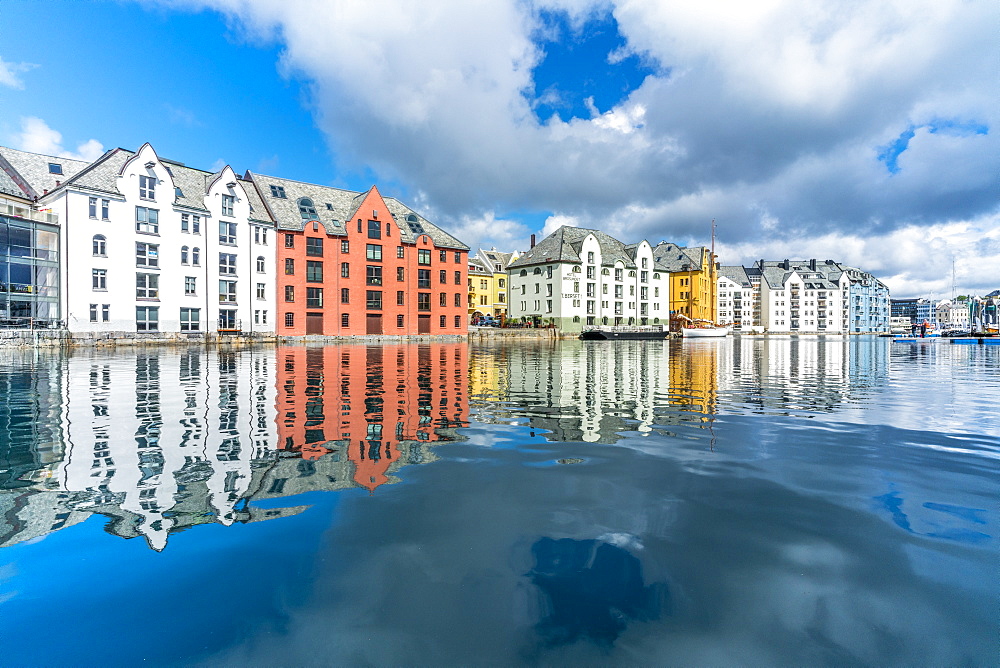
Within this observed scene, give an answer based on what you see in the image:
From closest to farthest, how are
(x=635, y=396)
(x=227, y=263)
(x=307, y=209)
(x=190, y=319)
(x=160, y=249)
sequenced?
1. (x=635, y=396)
2. (x=160, y=249)
3. (x=190, y=319)
4. (x=227, y=263)
5. (x=307, y=209)

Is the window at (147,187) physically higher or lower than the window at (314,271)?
higher

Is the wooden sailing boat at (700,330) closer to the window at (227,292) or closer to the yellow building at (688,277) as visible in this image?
the yellow building at (688,277)

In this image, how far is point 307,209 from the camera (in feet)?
196

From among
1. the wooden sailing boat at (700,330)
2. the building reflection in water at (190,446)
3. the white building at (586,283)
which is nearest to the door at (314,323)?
the white building at (586,283)

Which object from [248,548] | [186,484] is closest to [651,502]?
[248,548]

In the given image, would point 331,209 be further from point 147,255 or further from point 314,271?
point 147,255

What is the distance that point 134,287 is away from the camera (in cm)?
4634

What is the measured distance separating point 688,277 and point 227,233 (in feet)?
294

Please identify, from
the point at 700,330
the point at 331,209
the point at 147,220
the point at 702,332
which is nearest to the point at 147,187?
the point at 147,220

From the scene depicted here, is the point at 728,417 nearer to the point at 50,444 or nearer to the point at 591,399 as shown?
the point at 591,399

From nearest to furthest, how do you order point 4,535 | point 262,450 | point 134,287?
point 4,535, point 262,450, point 134,287

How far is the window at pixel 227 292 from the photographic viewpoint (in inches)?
2058

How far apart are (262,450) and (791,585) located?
656cm

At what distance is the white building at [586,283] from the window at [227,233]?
160 ft
